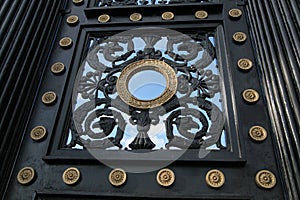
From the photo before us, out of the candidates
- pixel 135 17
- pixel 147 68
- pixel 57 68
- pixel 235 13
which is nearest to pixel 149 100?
pixel 147 68

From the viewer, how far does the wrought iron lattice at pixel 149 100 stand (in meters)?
2.26

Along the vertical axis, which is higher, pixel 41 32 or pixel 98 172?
pixel 41 32

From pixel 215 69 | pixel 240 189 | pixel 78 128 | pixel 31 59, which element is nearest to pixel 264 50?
pixel 215 69

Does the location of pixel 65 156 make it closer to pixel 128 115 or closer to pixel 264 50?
pixel 128 115

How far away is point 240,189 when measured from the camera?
1959 millimetres

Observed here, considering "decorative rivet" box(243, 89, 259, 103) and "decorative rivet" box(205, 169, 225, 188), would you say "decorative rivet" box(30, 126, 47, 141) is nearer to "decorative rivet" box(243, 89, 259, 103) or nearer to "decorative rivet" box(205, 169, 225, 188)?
"decorative rivet" box(205, 169, 225, 188)

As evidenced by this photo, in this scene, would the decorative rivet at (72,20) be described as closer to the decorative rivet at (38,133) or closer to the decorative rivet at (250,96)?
the decorative rivet at (38,133)

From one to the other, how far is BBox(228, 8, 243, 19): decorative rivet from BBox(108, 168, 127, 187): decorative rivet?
1373mm

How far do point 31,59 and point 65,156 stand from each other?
73cm

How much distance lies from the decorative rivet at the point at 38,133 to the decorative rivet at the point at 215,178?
0.94m

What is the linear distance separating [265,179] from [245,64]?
78cm

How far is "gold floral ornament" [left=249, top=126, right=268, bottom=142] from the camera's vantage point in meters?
2.12

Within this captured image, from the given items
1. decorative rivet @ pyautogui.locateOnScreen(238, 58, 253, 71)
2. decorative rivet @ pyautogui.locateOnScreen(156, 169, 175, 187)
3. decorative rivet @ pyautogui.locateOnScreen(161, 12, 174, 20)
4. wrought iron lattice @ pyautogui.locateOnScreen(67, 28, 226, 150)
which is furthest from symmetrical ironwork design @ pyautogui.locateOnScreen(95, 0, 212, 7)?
decorative rivet @ pyautogui.locateOnScreen(156, 169, 175, 187)

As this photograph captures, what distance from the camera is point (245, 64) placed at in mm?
2457
